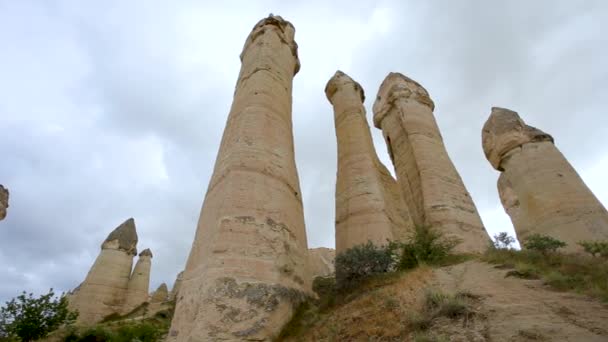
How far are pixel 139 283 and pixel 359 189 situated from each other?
54.5 feet

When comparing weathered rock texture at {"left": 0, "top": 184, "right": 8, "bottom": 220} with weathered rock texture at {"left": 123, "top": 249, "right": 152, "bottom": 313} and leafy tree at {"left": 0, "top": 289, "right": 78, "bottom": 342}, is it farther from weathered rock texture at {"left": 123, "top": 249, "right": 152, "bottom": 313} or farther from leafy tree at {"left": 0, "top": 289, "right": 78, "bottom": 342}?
weathered rock texture at {"left": 123, "top": 249, "right": 152, "bottom": 313}

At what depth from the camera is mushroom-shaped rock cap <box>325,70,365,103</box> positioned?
16922mm

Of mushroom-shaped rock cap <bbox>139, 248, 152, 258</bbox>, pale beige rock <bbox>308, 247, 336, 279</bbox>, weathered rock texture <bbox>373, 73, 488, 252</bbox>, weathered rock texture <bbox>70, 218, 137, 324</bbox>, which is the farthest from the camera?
pale beige rock <bbox>308, 247, 336, 279</bbox>

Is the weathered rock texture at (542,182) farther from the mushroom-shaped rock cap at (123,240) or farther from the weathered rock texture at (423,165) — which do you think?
the mushroom-shaped rock cap at (123,240)

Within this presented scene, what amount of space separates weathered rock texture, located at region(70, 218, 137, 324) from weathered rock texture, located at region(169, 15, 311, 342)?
44.6 ft

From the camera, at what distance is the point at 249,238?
5605mm

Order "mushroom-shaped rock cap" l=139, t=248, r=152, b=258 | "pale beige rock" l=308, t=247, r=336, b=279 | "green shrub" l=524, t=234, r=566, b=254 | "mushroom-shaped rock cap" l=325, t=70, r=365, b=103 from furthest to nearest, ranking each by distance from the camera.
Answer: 1. "pale beige rock" l=308, t=247, r=336, b=279
2. "mushroom-shaped rock cap" l=139, t=248, r=152, b=258
3. "mushroom-shaped rock cap" l=325, t=70, r=365, b=103
4. "green shrub" l=524, t=234, r=566, b=254

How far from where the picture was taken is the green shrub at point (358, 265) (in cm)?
711

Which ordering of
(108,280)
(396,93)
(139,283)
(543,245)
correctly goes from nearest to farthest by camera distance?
(543,245)
(396,93)
(108,280)
(139,283)

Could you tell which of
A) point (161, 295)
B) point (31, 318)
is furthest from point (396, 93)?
point (161, 295)

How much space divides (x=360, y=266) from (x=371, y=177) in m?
5.22

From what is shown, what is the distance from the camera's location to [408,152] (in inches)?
538

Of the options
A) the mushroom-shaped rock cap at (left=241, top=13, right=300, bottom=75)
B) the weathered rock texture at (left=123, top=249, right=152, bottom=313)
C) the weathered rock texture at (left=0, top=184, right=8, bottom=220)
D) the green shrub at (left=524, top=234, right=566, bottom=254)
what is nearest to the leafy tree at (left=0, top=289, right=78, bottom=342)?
the weathered rock texture at (left=0, top=184, right=8, bottom=220)

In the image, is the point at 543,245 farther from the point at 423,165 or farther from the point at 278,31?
the point at 278,31
